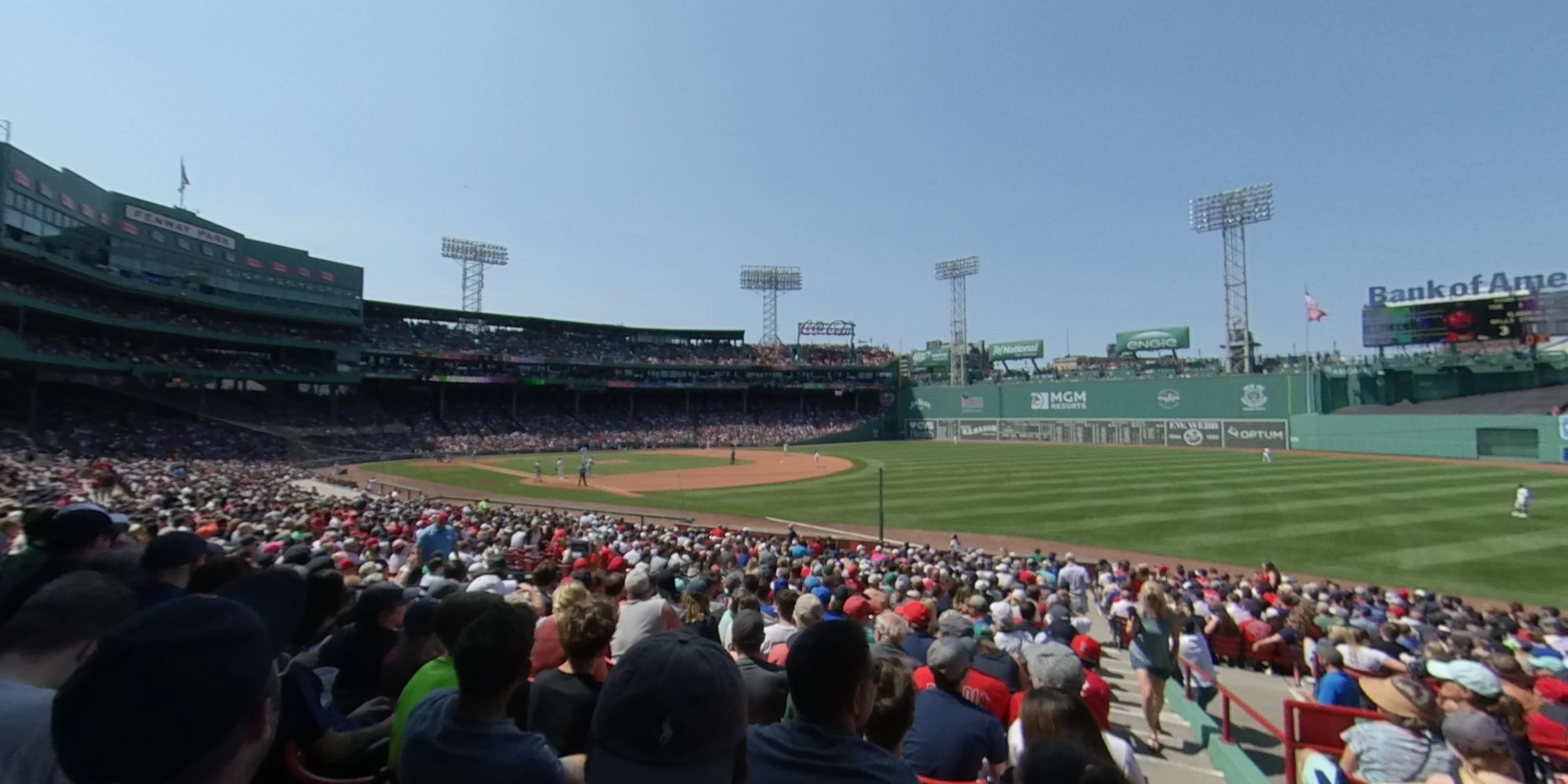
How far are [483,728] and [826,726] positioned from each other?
1.13 meters

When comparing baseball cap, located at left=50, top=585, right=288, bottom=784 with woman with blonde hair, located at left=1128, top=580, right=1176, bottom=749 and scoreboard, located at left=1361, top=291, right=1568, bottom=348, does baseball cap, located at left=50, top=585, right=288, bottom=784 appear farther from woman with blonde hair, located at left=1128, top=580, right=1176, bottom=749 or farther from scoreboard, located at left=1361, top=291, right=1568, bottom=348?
scoreboard, located at left=1361, top=291, right=1568, bottom=348

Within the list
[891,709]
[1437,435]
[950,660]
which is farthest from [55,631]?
[1437,435]

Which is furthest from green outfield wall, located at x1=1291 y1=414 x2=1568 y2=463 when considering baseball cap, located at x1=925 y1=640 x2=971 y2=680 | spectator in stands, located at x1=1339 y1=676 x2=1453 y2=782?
baseball cap, located at x1=925 y1=640 x2=971 y2=680

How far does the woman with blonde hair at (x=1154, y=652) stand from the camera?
686 centimetres

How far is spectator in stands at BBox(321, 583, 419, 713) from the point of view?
3895mm

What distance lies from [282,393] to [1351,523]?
67056mm

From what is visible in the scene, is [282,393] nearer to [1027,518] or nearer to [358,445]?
[358,445]

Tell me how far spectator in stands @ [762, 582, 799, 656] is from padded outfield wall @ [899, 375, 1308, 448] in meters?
60.6

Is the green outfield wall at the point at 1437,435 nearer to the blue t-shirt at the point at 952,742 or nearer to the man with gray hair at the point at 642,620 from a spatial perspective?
the blue t-shirt at the point at 952,742

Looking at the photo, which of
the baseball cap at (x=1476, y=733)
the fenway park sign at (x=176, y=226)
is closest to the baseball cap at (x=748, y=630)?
the baseball cap at (x=1476, y=733)

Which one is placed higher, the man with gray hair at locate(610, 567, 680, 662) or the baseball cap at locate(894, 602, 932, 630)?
the man with gray hair at locate(610, 567, 680, 662)

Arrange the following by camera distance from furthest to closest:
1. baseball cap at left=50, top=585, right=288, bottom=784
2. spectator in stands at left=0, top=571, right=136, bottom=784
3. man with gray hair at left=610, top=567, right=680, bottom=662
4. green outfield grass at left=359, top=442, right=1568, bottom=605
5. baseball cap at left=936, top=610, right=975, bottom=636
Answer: green outfield grass at left=359, top=442, right=1568, bottom=605, baseball cap at left=936, top=610, right=975, bottom=636, man with gray hair at left=610, top=567, right=680, bottom=662, spectator in stands at left=0, top=571, right=136, bottom=784, baseball cap at left=50, top=585, right=288, bottom=784

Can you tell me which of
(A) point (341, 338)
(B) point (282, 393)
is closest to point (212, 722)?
(B) point (282, 393)

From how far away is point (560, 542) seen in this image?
14.2m
